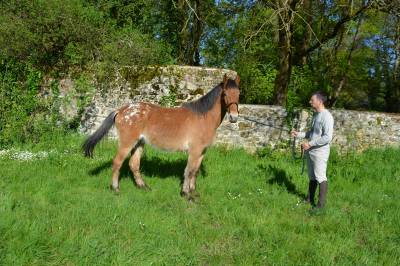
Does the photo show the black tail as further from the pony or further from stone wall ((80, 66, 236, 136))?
stone wall ((80, 66, 236, 136))

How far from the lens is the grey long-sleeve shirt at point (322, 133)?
668 centimetres

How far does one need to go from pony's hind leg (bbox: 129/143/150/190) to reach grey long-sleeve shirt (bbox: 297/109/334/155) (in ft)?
11.0

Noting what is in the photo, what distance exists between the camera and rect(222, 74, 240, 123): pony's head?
23.1 ft

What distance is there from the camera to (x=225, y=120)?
11234mm

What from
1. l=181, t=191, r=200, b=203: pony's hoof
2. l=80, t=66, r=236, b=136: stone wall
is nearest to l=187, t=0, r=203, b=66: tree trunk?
l=80, t=66, r=236, b=136: stone wall

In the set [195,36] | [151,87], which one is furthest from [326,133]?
[195,36]

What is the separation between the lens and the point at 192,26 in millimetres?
20375

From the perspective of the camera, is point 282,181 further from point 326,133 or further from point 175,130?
point 175,130

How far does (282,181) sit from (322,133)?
2.11m

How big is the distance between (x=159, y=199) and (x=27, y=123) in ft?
19.4

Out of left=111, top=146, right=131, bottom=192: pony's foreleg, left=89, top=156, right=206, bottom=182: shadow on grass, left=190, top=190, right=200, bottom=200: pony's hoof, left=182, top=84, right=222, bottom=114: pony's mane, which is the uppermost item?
left=182, top=84, right=222, bottom=114: pony's mane

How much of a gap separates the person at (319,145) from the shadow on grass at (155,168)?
2.65 metres

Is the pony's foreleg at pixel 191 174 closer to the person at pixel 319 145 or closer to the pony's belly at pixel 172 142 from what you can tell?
the pony's belly at pixel 172 142

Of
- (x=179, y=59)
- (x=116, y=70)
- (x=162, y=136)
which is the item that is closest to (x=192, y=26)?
(x=179, y=59)
